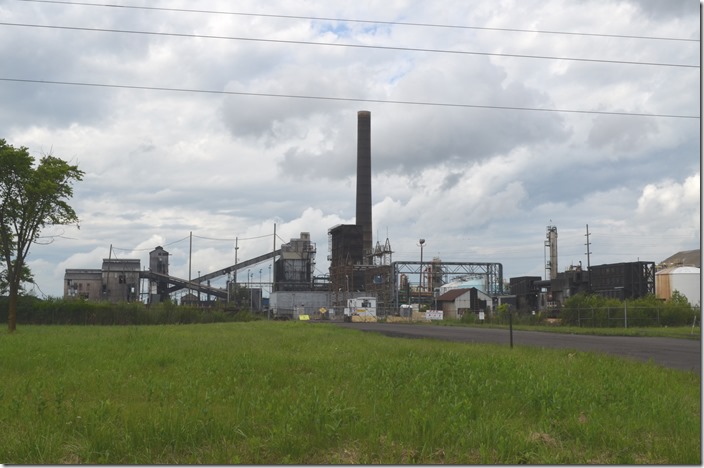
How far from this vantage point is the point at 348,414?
8.16 m

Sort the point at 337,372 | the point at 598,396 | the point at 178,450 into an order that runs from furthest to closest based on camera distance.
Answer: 1. the point at 337,372
2. the point at 598,396
3. the point at 178,450

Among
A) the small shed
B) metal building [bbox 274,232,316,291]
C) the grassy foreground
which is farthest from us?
metal building [bbox 274,232,316,291]

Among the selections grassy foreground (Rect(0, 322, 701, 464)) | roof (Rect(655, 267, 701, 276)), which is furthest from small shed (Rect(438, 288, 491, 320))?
grassy foreground (Rect(0, 322, 701, 464))

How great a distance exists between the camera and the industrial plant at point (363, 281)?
7775cm

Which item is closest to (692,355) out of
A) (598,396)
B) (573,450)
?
(598,396)

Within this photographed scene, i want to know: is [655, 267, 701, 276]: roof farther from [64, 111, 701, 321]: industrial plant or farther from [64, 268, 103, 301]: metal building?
[64, 268, 103, 301]: metal building

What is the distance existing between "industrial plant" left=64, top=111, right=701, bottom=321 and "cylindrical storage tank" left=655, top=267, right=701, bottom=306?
0.10 m

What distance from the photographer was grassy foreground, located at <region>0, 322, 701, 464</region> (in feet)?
22.6

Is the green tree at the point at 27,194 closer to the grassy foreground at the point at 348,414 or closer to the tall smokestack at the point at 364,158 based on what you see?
the grassy foreground at the point at 348,414

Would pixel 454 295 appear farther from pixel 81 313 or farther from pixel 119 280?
pixel 81 313

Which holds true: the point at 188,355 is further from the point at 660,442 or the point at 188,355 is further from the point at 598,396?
A: the point at 660,442

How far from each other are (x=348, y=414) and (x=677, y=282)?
7387 centimetres

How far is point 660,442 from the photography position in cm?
730

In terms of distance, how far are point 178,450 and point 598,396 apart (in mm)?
6063
